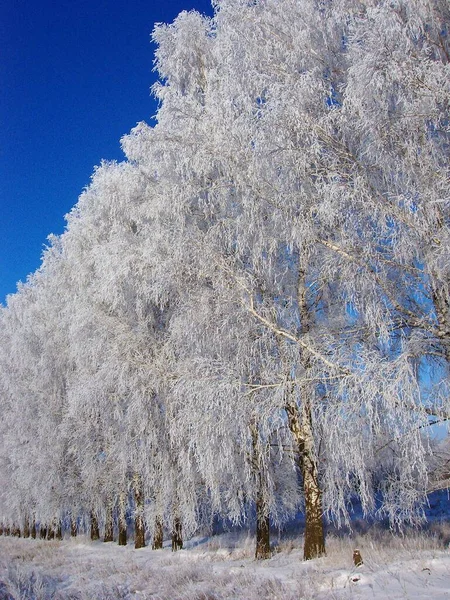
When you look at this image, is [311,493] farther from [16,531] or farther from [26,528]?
[16,531]

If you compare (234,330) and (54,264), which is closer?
(234,330)

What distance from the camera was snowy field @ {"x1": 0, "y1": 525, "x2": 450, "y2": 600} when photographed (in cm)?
530

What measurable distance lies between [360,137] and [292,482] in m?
7.74

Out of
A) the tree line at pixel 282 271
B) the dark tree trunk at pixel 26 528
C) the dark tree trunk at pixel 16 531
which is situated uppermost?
the tree line at pixel 282 271

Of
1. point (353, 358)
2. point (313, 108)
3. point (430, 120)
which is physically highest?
point (313, 108)

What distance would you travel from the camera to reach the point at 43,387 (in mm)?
16859

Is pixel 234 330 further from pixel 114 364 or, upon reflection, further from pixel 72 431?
pixel 72 431

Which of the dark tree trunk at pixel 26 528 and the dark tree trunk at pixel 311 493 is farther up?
the dark tree trunk at pixel 311 493

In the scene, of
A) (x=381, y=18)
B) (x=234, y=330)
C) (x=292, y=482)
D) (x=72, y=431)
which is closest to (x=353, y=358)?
(x=234, y=330)

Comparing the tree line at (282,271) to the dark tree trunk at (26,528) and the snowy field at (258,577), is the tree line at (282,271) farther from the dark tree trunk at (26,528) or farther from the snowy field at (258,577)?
the dark tree trunk at (26,528)

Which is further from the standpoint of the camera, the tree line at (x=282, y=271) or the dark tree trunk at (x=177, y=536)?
the dark tree trunk at (x=177, y=536)

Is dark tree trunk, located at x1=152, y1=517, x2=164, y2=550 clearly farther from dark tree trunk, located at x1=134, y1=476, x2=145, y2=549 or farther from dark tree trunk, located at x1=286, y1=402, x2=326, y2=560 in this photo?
dark tree trunk, located at x1=286, y1=402, x2=326, y2=560

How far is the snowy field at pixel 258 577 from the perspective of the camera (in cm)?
530

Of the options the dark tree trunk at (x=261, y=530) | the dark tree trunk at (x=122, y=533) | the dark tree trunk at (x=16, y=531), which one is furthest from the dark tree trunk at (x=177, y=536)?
the dark tree trunk at (x=16, y=531)
